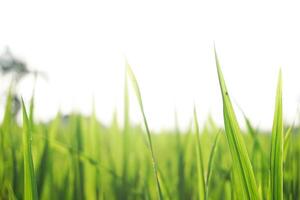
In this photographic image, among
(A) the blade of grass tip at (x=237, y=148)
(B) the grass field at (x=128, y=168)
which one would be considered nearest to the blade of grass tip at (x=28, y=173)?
(B) the grass field at (x=128, y=168)

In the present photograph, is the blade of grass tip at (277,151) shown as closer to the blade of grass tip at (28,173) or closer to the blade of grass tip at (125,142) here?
the blade of grass tip at (28,173)

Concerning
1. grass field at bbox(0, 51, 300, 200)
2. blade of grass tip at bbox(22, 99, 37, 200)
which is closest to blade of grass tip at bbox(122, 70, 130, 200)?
grass field at bbox(0, 51, 300, 200)

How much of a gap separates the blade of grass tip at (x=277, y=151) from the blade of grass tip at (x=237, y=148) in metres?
0.03

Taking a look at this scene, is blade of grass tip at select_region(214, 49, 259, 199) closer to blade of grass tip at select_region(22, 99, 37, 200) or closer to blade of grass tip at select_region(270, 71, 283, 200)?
blade of grass tip at select_region(270, 71, 283, 200)

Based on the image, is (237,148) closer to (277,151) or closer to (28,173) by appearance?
(277,151)

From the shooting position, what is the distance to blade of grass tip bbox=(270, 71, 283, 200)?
0.38 m

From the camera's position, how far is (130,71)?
0.41 metres

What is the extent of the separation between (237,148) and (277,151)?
45 mm

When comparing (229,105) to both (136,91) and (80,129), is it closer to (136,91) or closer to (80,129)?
(136,91)

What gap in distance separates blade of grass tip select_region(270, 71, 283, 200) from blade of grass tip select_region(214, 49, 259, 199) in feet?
0.08

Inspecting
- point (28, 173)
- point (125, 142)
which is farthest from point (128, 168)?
point (28, 173)

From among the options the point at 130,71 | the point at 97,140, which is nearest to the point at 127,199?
the point at 97,140

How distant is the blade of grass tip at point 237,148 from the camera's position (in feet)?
1.20

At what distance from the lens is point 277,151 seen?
0.38m
